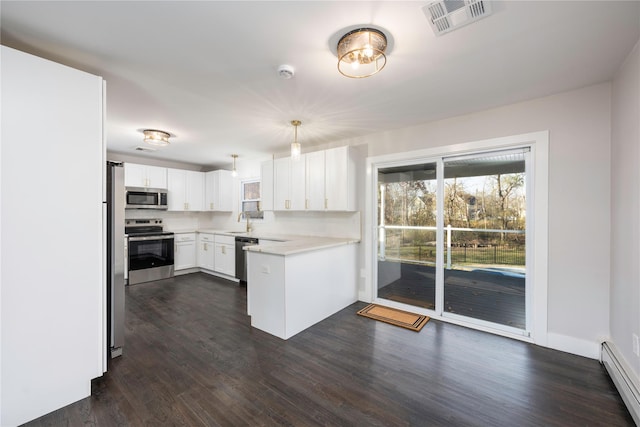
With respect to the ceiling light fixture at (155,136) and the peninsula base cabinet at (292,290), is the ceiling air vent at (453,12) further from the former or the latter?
the ceiling light fixture at (155,136)

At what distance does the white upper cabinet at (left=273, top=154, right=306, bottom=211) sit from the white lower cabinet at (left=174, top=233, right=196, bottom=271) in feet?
7.68

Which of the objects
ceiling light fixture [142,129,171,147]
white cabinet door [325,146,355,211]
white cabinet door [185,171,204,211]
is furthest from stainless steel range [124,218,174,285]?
white cabinet door [325,146,355,211]

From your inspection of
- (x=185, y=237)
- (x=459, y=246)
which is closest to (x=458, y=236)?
(x=459, y=246)

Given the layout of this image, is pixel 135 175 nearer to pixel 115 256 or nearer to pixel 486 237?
pixel 115 256

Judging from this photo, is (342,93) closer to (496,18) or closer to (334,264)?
(496,18)

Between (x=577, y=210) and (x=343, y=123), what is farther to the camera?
(x=343, y=123)

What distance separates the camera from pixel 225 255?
495 cm

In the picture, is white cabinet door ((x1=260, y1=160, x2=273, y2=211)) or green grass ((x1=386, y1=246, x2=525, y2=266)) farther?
white cabinet door ((x1=260, y1=160, x2=273, y2=211))

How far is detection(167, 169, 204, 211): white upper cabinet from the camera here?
543 centimetres

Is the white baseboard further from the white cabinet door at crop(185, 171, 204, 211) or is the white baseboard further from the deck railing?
the white cabinet door at crop(185, 171, 204, 211)

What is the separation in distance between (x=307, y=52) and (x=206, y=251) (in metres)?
4.65

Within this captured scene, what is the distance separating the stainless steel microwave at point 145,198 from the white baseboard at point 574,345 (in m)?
6.29

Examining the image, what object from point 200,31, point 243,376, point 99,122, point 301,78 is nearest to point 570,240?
point 301,78

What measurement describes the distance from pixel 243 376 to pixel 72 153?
2.05 metres
